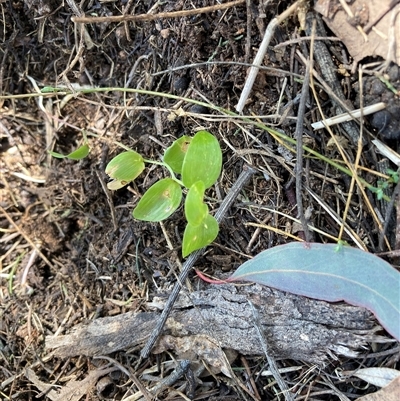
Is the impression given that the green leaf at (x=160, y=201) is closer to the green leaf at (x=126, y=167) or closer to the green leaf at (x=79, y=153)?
the green leaf at (x=126, y=167)

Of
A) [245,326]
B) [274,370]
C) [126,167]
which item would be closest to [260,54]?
[126,167]

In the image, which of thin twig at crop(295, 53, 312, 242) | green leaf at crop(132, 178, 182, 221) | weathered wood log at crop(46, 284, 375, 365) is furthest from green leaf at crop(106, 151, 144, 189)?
thin twig at crop(295, 53, 312, 242)

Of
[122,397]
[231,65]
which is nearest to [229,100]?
[231,65]

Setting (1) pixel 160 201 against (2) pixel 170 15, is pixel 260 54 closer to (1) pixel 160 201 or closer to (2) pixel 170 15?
(2) pixel 170 15

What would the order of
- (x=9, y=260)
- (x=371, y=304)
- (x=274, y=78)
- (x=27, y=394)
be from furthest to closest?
1. (x=9, y=260)
2. (x=27, y=394)
3. (x=274, y=78)
4. (x=371, y=304)

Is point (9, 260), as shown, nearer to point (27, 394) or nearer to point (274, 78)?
point (27, 394)

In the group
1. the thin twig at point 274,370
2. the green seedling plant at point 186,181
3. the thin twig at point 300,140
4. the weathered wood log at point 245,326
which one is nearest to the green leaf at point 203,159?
the green seedling plant at point 186,181
